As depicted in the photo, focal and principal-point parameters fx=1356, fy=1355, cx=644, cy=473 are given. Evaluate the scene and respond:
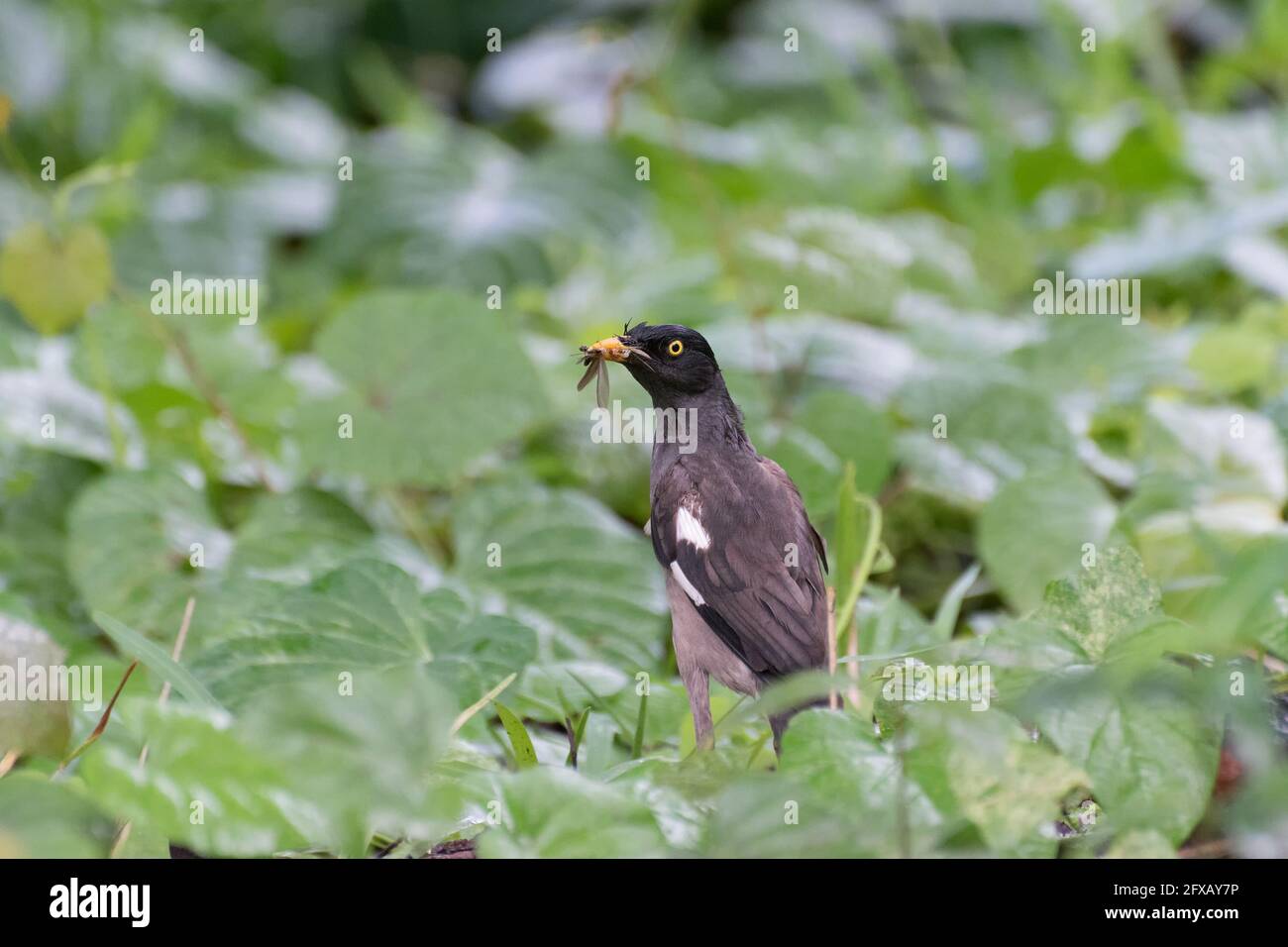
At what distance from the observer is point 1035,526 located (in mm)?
1654

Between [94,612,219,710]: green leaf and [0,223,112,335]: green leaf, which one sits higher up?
[0,223,112,335]: green leaf

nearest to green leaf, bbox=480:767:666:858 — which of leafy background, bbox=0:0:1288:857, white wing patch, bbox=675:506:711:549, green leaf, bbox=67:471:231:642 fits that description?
leafy background, bbox=0:0:1288:857

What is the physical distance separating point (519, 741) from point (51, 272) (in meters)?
0.92

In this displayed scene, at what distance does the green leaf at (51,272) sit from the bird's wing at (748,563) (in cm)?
93

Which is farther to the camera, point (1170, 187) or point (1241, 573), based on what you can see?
point (1170, 187)

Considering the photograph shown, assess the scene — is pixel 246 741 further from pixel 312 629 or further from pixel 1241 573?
pixel 1241 573

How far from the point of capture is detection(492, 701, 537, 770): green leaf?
1.15 meters

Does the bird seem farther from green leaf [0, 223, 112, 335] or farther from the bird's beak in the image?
green leaf [0, 223, 112, 335]

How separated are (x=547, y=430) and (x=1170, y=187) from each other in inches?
73.3

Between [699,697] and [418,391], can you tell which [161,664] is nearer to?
[699,697]

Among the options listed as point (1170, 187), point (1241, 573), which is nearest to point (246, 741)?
point (1241, 573)

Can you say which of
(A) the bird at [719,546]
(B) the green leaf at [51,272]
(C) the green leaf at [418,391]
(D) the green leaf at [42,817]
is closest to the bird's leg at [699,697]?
(A) the bird at [719,546]

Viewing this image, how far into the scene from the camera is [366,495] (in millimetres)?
2049

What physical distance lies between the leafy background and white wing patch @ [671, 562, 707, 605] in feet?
0.41
